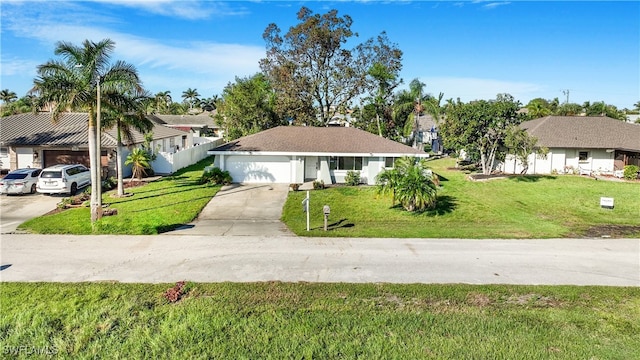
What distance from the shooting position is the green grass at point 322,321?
8.04m

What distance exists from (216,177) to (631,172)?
29207 mm

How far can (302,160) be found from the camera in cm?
2859

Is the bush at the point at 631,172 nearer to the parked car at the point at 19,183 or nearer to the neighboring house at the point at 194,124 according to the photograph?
the parked car at the point at 19,183

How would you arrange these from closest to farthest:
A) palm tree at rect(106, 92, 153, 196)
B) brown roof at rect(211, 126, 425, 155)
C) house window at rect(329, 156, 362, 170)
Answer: palm tree at rect(106, 92, 153, 196)
brown roof at rect(211, 126, 425, 155)
house window at rect(329, 156, 362, 170)

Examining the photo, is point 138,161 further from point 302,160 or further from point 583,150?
point 583,150

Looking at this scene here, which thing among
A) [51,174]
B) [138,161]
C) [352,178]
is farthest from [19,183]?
[352,178]

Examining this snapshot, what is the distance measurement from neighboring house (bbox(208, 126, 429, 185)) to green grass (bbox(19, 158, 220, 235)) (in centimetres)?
296

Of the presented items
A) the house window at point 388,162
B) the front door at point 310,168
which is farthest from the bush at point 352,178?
the front door at point 310,168

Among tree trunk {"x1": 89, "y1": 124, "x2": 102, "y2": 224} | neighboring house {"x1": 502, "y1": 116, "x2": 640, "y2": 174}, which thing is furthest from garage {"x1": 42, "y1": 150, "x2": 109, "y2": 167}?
neighboring house {"x1": 502, "y1": 116, "x2": 640, "y2": 174}

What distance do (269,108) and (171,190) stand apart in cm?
1989

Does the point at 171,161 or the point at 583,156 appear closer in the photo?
the point at 171,161

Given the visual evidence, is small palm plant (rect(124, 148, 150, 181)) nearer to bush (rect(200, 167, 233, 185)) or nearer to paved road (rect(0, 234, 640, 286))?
bush (rect(200, 167, 233, 185))

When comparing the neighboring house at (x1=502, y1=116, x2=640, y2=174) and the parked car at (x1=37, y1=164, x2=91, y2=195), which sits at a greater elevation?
the neighboring house at (x1=502, y1=116, x2=640, y2=174)

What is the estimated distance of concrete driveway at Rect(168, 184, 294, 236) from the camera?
1688 cm
